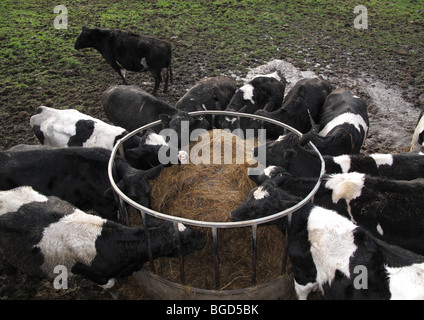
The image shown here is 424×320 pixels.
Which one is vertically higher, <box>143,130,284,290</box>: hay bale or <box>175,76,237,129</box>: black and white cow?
<box>175,76,237,129</box>: black and white cow

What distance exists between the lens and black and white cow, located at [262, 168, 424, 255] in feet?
16.0

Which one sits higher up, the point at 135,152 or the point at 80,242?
the point at 135,152

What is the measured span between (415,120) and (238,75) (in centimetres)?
460

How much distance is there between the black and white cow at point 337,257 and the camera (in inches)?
156

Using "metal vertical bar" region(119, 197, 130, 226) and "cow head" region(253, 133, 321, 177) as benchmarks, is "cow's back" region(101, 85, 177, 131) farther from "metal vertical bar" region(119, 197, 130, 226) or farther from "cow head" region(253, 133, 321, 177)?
"metal vertical bar" region(119, 197, 130, 226)

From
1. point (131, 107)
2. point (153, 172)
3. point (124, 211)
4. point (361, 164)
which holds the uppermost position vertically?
point (131, 107)

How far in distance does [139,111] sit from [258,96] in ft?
9.03

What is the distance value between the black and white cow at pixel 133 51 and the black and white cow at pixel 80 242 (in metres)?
5.58

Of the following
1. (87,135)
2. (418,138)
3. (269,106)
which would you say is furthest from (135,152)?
(418,138)

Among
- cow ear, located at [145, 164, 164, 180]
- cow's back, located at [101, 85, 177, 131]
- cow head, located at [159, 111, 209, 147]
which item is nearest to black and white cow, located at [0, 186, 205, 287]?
cow ear, located at [145, 164, 164, 180]

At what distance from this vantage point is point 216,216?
16.6 feet

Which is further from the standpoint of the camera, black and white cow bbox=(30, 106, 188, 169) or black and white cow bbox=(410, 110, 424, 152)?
black and white cow bbox=(410, 110, 424, 152)

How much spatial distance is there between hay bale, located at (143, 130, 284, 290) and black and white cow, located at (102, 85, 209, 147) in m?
1.51

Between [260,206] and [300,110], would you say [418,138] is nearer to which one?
[300,110]
